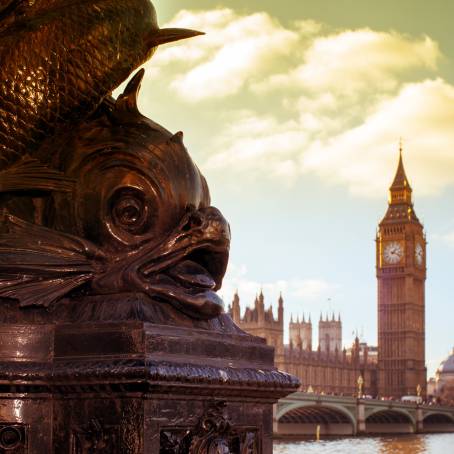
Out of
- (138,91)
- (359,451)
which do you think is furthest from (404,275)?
(138,91)

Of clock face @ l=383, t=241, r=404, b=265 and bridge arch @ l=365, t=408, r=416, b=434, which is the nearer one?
bridge arch @ l=365, t=408, r=416, b=434

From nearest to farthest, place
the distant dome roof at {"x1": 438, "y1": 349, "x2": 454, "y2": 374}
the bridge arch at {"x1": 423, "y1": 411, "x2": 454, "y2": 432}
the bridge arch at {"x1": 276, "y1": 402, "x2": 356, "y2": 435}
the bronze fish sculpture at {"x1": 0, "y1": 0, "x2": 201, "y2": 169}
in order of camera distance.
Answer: the bronze fish sculpture at {"x1": 0, "y1": 0, "x2": 201, "y2": 169}, the bridge arch at {"x1": 276, "y1": 402, "x2": 356, "y2": 435}, the bridge arch at {"x1": 423, "y1": 411, "x2": 454, "y2": 432}, the distant dome roof at {"x1": 438, "y1": 349, "x2": 454, "y2": 374}

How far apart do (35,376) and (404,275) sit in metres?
55.8

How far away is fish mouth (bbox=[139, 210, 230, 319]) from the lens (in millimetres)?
1880

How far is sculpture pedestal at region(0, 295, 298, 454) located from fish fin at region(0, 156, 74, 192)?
0.23 meters

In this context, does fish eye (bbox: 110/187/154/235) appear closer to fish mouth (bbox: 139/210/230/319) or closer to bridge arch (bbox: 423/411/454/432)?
fish mouth (bbox: 139/210/230/319)

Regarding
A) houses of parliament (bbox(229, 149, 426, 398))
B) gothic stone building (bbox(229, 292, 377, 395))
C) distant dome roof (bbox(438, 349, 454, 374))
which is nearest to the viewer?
gothic stone building (bbox(229, 292, 377, 395))

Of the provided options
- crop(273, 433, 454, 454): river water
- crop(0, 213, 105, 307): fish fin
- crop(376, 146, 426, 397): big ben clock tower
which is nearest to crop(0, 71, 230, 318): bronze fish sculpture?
crop(0, 213, 105, 307): fish fin

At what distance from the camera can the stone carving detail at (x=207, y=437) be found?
1.74 m

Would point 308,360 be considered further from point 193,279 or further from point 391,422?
point 193,279

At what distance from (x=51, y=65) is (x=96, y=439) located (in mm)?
724

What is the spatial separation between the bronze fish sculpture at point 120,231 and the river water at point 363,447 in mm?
22424

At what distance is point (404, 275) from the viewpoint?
2229 inches

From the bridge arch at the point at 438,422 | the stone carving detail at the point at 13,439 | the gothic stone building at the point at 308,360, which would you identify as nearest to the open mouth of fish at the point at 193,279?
the stone carving detail at the point at 13,439
